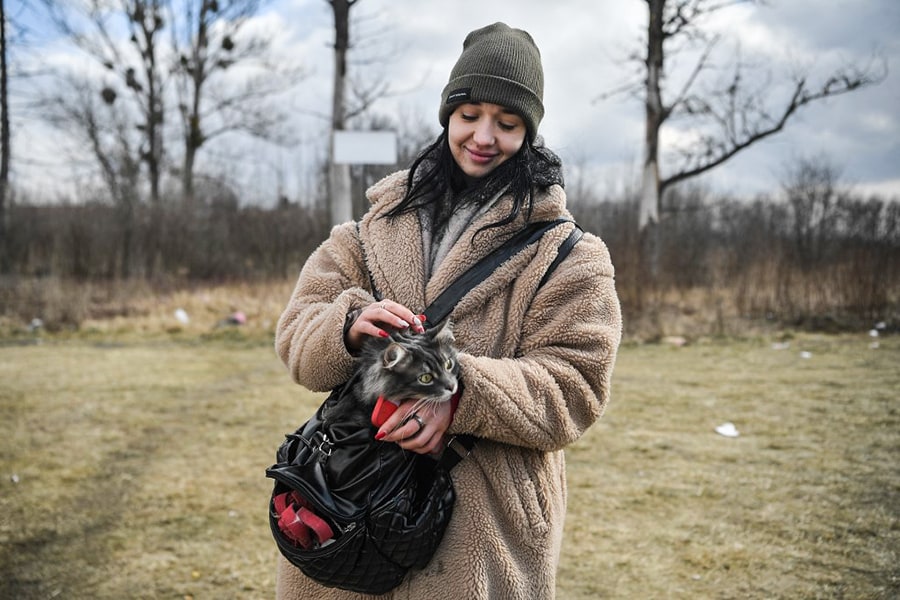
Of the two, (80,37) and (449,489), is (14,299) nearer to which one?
(80,37)

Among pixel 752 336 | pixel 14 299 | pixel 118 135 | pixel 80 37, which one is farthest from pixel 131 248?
pixel 752 336

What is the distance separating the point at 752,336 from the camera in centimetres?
962

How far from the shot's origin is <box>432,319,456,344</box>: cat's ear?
4.61 ft

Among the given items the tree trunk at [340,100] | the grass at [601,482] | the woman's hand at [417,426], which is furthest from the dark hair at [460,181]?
the tree trunk at [340,100]

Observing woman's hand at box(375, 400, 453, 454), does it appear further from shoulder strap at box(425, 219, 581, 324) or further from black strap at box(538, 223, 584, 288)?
black strap at box(538, 223, 584, 288)

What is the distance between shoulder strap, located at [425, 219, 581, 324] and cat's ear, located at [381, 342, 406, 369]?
0.16 meters

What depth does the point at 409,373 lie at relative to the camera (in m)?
1.38

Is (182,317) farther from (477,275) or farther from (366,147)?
(477,275)

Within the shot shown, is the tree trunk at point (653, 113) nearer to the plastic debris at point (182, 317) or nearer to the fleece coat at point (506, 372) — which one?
the plastic debris at point (182, 317)

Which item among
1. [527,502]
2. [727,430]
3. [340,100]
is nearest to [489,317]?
[527,502]

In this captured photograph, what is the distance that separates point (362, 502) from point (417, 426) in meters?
0.20

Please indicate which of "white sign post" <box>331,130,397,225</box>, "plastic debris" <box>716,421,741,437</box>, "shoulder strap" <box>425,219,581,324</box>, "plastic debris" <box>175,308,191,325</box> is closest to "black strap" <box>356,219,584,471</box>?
"shoulder strap" <box>425,219,581,324</box>

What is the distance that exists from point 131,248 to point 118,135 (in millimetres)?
7399

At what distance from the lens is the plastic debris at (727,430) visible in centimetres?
A: 552
